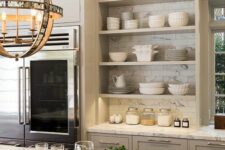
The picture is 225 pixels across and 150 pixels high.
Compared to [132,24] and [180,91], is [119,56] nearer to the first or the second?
[132,24]

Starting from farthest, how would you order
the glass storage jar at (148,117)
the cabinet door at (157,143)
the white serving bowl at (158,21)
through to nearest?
the glass storage jar at (148,117), the white serving bowl at (158,21), the cabinet door at (157,143)

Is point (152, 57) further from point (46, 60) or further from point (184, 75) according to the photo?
point (46, 60)

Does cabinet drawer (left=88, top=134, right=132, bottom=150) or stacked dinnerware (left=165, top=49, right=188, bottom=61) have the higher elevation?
stacked dinnerware (left=165, top=49, right=188, bottom=61)

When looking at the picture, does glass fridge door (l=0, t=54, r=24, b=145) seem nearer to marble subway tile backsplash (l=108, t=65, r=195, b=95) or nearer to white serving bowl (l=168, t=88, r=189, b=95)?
marble subway tile backsplash (l=108, t=65, r=195, b=95)

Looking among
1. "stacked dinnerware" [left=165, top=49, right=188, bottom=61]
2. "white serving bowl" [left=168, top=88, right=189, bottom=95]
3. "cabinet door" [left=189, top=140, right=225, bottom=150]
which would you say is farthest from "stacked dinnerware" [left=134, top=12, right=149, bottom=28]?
"cabinet door" [left=189, top=140, right=225, bottom=150]

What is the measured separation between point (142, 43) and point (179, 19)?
621mm

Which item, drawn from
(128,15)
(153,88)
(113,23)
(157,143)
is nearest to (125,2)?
(128,15)

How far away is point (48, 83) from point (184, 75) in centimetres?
157

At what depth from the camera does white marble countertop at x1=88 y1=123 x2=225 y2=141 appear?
3.15 meters

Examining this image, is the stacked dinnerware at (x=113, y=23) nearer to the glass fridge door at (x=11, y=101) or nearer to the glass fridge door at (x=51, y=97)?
the glass fridge door at (x=51, y=97)

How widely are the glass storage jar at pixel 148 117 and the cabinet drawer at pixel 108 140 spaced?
17.5 inches

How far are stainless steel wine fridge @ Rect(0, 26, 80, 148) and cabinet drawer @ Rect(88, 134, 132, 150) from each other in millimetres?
212

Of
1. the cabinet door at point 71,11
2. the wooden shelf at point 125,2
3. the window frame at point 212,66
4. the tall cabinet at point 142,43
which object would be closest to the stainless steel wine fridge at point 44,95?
the cabinet door at point 71,11

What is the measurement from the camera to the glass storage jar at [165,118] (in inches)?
145
